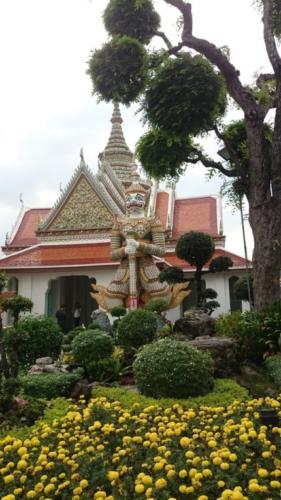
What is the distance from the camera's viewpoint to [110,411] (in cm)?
447

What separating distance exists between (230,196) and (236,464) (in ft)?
28.5

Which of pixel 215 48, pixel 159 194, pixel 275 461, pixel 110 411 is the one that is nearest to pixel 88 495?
pixel 275 461

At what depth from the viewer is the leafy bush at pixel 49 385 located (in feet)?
20.1

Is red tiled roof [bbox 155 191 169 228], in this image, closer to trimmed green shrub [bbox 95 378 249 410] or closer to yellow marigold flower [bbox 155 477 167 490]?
trimmed green shrub [bbox 95 378 249 410]

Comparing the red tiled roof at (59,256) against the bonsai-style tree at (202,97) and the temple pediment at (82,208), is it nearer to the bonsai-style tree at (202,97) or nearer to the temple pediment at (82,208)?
the temple pediment at (82,208)

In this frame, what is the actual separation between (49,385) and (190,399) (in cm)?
184

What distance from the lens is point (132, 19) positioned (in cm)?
1034

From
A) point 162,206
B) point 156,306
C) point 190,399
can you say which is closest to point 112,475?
point 190,399

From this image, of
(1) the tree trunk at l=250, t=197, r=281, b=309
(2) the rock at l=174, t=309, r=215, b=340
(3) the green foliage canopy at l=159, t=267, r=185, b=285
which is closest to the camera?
(1) the tree trunk at l=250, t=197, r=281, b=309

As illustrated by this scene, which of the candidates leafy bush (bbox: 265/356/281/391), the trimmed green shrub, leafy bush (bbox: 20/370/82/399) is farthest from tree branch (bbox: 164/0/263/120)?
leafy bush (bbox: 20/370/82/399)

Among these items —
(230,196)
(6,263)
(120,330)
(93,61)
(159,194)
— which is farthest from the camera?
(159,194)

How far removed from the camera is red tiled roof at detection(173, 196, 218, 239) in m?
19.4

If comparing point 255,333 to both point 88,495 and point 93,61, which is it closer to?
point 88,495

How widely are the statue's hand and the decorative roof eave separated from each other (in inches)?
265
